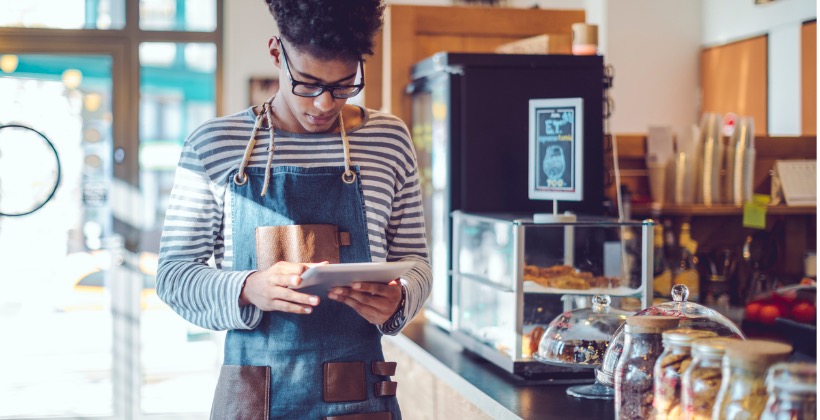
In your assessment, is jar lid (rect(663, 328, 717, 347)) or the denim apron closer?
jar lid (rect(663, 328, 717, 347))

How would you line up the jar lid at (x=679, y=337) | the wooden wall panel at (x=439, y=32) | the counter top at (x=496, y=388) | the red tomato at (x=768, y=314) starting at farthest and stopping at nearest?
the wooden wall panel at (x=439, y=32), the red tomato at (x=768, y=314), the counter top at (x=496, y=388), the jar lid at (x=679, y=337)

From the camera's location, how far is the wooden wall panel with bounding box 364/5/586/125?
12.4 feet

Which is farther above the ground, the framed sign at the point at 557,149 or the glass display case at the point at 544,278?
the framed sign at the point at 557,149

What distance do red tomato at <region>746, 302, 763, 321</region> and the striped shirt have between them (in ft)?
6.04

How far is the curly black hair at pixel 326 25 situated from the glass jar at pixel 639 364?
2.39ft

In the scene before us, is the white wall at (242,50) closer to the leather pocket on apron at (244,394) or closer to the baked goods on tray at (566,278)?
the baked goods on tray at (566,278)

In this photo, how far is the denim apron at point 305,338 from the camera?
1786 mm

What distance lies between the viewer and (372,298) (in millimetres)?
1715

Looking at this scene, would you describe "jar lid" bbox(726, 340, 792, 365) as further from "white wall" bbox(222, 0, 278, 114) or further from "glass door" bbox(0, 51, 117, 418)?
"glass door" bbox(0, 51, 117, 418)

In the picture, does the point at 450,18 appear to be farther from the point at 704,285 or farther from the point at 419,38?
the point at 704,285

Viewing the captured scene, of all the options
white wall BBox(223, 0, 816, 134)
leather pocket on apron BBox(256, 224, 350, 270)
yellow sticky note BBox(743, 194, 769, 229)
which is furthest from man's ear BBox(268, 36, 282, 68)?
white wall BBox(223, 0, 816, 134)

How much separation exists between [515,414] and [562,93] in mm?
1441

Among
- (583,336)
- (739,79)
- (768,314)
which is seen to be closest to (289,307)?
(583,336)

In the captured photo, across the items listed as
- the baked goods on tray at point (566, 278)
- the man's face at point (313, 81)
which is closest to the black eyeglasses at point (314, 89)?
the man's face at point (313, 81)
